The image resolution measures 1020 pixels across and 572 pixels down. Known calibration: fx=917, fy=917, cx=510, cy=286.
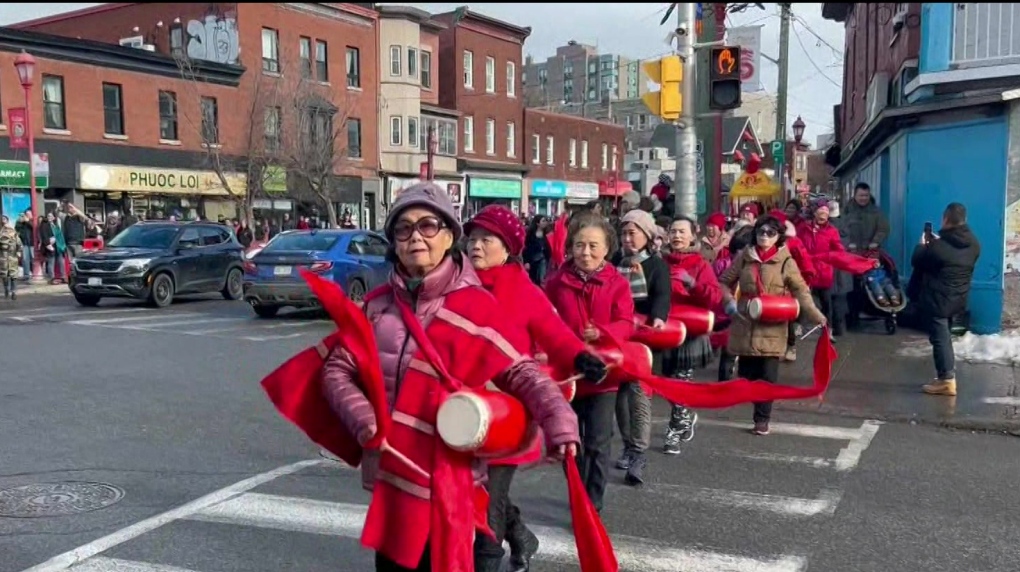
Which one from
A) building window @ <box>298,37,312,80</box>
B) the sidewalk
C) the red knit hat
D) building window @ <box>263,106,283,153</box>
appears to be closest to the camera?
the red knit hat

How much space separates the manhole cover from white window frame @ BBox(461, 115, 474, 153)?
42489 millimetres

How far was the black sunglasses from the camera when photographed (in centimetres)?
304

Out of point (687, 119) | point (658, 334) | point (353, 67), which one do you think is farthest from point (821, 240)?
point (353, 67)

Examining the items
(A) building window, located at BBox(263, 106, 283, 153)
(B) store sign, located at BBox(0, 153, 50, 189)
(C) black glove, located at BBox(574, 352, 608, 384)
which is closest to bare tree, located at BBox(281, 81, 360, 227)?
(A) building window, located at BBox(263, 106, 283, 153)

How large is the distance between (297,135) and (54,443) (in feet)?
90.5

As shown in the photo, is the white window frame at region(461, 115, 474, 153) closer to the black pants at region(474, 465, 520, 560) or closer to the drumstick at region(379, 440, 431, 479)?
the black pants at region(474, 465, 520, 560)

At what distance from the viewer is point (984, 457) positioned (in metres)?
6.78

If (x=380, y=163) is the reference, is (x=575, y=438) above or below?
below

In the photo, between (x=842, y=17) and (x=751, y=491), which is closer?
(x=751, y=491)

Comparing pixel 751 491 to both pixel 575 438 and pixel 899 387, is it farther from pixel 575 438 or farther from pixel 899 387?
pixel 899 387

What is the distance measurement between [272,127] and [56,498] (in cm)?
2994

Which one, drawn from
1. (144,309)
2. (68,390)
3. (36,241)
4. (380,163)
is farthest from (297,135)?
(68,390)

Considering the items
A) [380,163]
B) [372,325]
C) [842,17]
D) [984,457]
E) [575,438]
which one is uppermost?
[842,17]

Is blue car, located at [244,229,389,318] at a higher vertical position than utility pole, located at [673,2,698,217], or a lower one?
lower
